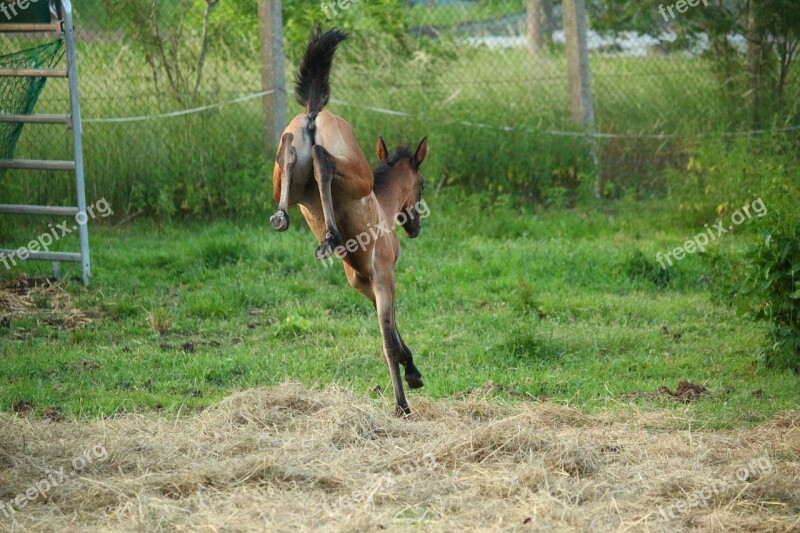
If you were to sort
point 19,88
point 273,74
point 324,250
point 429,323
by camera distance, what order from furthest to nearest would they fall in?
1. point 273,74
2. point 19,88
3. point 429,323
4. point 324,250

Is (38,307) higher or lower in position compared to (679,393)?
higher

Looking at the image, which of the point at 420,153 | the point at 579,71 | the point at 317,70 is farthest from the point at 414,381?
the point at 579,71

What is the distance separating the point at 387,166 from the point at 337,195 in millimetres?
1099

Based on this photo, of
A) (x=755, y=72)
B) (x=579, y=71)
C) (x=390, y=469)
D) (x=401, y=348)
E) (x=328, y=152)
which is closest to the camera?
(x=390, y=469)

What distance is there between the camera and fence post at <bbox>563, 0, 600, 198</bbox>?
531 inches

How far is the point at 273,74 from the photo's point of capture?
40.8 ft

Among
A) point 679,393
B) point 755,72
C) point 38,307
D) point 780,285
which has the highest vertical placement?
point 755,72

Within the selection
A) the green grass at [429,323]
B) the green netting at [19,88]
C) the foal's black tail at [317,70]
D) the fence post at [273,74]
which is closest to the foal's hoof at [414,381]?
the green grass at [429,323]

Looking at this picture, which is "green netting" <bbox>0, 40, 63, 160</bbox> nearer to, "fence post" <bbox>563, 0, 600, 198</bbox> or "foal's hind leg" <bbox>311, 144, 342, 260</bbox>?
"foal's hind leg" <bbox>311, 144, 342, 260</bbox>

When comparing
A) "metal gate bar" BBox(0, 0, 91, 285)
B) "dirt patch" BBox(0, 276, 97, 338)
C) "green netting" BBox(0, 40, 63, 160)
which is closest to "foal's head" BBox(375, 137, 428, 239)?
"dirt patch" BBox(0, 276, 97, 338)

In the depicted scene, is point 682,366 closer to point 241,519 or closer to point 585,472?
point 585,472

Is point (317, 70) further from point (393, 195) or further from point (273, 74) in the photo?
point (273, 74)

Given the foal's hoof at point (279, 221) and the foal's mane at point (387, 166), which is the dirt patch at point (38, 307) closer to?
the foal's mane at point (387, 166)

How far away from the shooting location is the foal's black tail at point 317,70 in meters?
6.39
